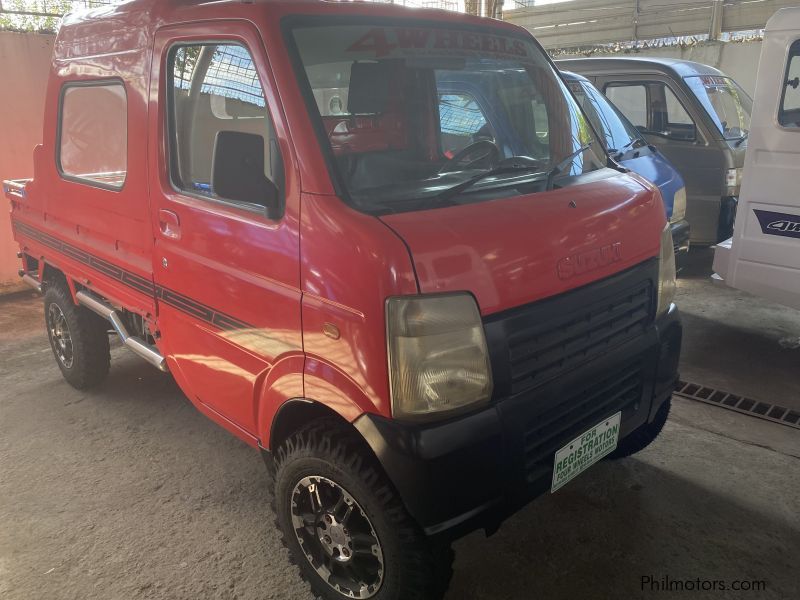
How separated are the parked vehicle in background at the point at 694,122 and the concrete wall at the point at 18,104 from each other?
4834mm

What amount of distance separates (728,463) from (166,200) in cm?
278

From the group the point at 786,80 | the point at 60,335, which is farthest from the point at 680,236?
the point at 60,335

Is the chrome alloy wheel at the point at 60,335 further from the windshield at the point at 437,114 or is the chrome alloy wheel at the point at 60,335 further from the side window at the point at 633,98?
the side window at the point at 633,98

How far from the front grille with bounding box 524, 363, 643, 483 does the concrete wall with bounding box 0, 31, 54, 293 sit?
5640 mm

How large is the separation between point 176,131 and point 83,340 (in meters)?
1.82

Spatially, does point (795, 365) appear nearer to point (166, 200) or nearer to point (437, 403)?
point (437, 403)

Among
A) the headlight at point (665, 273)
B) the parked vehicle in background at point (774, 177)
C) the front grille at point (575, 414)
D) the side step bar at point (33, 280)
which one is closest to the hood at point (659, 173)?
the parked vehicle in background at point (774, 177)

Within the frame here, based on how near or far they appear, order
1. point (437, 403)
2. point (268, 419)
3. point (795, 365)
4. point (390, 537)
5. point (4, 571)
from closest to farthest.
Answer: point (437, 403) < point (390, 537) < point (268, 419) < point (4, 571) < point (795, 365)

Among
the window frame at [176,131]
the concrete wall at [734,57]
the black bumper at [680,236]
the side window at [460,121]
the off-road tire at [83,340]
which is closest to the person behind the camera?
the window frame at [176,131]

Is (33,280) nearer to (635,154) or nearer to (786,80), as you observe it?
(635,154)

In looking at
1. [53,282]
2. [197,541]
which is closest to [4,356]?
[53,282]

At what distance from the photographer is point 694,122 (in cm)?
574

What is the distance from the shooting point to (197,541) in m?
2.59

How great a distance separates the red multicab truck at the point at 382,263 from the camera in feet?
5.80
